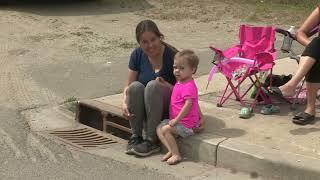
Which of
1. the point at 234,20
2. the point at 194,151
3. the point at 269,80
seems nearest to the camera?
the point at 194,151

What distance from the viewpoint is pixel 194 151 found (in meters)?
4.92

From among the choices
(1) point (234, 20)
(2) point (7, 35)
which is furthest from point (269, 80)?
(1) point (234, 20)

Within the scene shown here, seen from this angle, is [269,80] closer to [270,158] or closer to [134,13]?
[270,158]

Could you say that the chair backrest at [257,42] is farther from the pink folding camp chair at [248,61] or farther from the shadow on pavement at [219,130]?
the shadow on pavement at [219,130]

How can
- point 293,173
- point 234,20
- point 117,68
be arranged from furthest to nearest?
point 234,20, point 117,68, point 293,173

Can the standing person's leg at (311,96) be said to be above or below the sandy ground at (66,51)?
above

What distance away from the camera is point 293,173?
4285 millimetres

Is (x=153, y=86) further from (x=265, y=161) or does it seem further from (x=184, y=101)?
(x=265, y=161)

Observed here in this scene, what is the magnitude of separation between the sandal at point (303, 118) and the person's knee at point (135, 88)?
1384mm

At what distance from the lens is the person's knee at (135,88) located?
5047mm

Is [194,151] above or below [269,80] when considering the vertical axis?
below

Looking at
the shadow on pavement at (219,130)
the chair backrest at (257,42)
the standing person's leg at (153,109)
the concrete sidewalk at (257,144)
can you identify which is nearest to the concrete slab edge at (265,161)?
the concrete sidewalk at (257,144)

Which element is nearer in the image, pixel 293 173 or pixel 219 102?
pixel 293 173

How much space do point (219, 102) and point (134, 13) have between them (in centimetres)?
762
